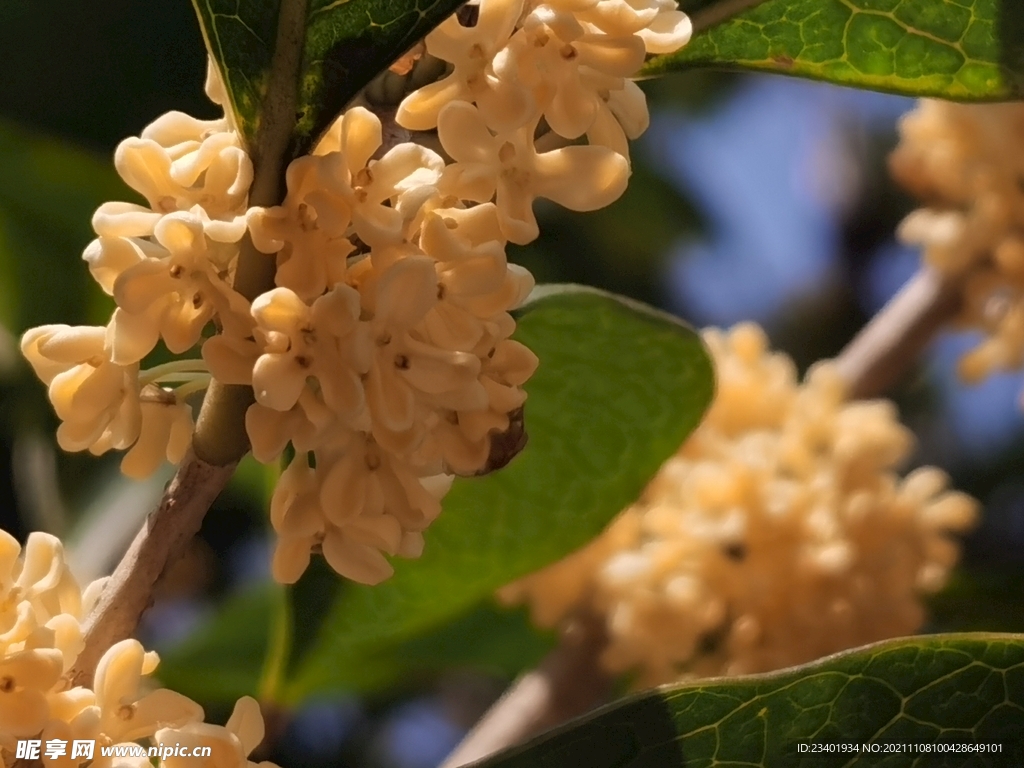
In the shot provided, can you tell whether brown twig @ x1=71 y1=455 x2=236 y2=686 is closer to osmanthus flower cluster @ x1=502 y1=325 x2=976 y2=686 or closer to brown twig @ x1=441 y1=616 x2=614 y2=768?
brown twig @ x1=441 y1=616 x2=614 y2=768

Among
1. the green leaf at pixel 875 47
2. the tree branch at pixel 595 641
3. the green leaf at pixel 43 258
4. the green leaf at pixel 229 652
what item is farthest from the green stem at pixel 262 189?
the green leaf at pixel 229 652

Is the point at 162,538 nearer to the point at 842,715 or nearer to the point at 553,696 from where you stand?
the point at 842,715

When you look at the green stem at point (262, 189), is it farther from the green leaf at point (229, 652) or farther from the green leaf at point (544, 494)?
the green leaf at point (229, 652)

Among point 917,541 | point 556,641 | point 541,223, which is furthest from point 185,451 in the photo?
point 541,223

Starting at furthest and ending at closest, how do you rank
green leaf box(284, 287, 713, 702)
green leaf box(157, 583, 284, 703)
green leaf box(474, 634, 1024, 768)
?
green leaf box(157, 583, 284, 703)
green leaf box(284, 287, 713, 702)
green leaf box(474, 634, 1024, 768)

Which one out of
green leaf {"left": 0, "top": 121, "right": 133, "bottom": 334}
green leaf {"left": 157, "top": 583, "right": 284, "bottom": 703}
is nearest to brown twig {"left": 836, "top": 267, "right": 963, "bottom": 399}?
green leaf {"left": 157, "top": 583, "right": 284, "bottom": 703}

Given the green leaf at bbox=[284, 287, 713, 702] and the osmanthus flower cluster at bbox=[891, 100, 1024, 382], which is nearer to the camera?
the green leaf at bbox=[284, 287, 713, 702]
